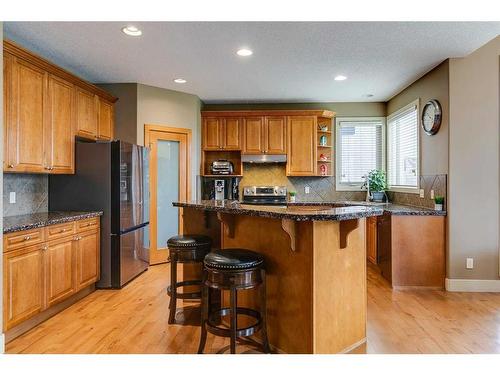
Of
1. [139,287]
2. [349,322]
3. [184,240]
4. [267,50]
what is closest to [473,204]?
[349,322]

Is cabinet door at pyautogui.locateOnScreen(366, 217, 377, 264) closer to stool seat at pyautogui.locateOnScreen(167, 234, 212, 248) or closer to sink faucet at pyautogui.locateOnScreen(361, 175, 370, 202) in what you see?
sink faucet at pyautogui.locateOnScreen(361, 175, 370, 202)

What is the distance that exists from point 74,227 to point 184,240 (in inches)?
48.7

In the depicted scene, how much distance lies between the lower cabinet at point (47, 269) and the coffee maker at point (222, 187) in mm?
2475

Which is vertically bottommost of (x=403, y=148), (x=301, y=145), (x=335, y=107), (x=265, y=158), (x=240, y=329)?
(x=240, y=329)

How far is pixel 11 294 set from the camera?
271 cm

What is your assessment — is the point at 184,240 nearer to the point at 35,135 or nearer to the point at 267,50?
the point at 35,135

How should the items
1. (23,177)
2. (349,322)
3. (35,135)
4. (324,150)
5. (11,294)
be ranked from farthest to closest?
(324,150), (23,177), (35,135), (11,294), (349,322)

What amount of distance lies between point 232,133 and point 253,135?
0.36 m

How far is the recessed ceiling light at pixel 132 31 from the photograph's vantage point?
3.23m

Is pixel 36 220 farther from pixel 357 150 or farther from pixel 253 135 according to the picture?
pixel 357 150

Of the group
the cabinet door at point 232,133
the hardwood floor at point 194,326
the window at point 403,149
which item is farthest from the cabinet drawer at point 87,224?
the window at point 403,149

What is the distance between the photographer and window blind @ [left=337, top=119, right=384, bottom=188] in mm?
6254

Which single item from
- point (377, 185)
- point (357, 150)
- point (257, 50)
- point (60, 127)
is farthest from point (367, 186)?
point (60, 127)

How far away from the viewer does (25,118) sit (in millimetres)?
3266
